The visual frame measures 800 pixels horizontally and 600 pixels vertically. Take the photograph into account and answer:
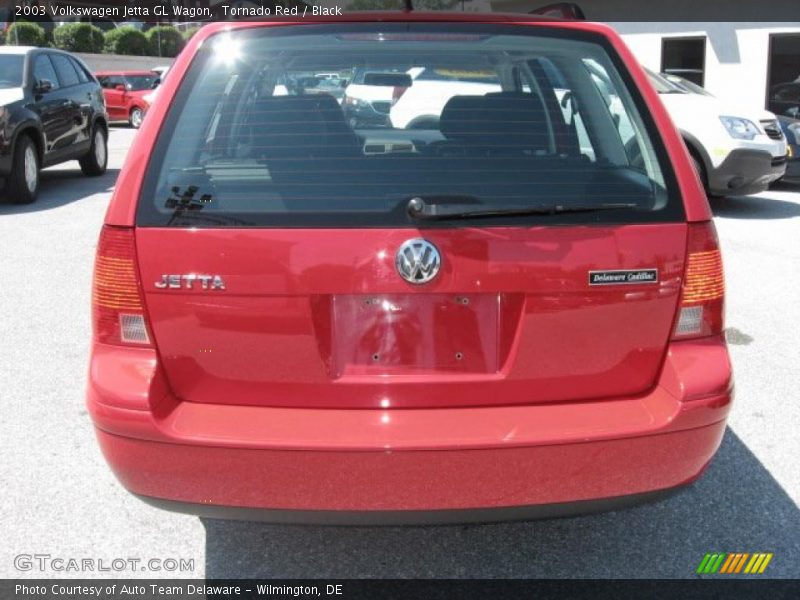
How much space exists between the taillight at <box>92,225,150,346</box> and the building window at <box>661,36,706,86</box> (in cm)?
1924

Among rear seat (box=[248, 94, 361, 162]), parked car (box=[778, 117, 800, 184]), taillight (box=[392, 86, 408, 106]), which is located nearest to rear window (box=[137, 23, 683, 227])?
rear seat (box=[248, 94, 361, 162])

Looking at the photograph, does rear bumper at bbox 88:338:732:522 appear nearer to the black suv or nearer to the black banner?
the black banner

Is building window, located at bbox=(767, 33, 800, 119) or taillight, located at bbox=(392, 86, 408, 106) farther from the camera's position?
building window, located at bbox=(767, 33, 800, 119)

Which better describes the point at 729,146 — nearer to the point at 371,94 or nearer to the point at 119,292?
the point at 371,94

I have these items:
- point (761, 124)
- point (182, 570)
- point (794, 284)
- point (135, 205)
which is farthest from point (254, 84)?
point (761, 124)

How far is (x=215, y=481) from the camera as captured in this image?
2.47 metres

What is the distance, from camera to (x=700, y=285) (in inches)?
104

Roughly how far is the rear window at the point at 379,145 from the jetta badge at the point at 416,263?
0.25 feet

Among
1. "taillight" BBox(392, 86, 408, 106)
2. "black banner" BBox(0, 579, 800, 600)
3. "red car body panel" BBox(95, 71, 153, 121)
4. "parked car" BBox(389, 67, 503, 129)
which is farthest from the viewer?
"red car body panel" BBox(95, 71, 153, 121)

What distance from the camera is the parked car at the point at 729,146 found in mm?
9484

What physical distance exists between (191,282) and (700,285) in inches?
57.5

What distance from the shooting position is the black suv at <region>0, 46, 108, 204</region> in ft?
33.3

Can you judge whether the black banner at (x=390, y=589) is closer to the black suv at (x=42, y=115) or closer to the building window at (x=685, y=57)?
the black suv at (x=42, y=115)

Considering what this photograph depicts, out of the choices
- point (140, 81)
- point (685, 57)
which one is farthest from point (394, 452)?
point (140, 81)
